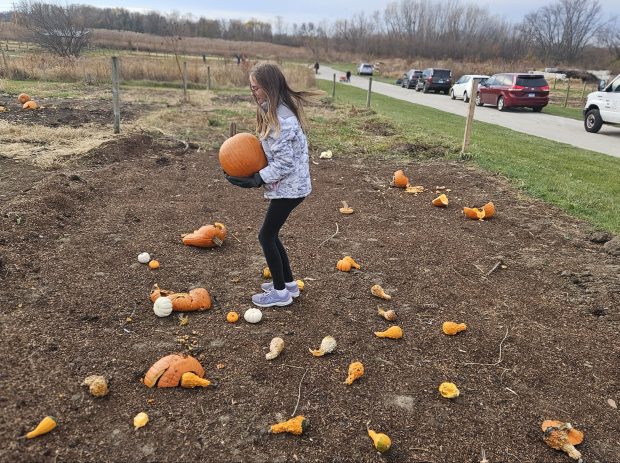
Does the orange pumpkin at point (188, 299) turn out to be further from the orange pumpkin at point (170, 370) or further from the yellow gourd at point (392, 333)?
the yellow gourd at point (392, 333)

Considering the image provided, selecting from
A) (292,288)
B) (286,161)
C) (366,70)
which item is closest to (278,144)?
(286,161)

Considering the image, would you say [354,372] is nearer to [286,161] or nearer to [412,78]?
[286,161]

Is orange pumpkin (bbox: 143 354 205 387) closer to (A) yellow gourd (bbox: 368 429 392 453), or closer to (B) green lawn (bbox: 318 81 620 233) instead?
(A) yellow gourd (bbox: 368 429 392 453)

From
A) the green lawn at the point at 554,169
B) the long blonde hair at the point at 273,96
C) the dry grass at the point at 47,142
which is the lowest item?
the green lawn at the point at 554,169

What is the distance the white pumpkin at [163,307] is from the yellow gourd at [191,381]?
2.92 feet

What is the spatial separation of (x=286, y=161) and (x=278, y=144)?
0.14 meters

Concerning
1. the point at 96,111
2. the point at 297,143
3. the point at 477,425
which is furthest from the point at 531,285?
the point at 96,111

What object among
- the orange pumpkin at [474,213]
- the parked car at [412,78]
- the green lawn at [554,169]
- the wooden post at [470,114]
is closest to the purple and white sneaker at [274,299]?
the orange pumpkin at [474,213]

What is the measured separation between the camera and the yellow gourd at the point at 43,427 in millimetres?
2465

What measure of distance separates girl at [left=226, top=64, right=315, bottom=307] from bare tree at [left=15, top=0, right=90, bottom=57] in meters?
30.9

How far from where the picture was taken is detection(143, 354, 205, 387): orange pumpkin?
297 cm

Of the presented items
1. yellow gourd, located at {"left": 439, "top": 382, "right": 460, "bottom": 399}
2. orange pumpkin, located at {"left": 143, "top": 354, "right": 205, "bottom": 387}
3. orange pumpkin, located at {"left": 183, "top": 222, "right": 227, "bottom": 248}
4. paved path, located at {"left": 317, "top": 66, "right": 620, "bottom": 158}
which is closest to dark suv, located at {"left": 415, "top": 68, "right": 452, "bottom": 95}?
paved path, located at {"left": 317, "top": 66, "right": 620, "bottom": 158}

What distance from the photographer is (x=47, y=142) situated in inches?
376

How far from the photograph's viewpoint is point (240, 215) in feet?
21.0
